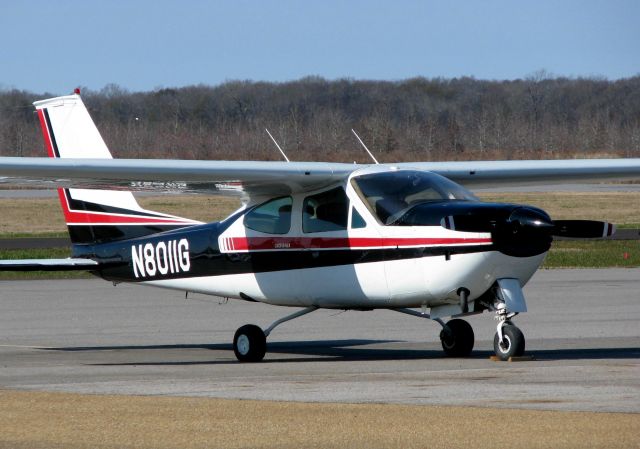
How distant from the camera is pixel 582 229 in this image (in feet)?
37.7

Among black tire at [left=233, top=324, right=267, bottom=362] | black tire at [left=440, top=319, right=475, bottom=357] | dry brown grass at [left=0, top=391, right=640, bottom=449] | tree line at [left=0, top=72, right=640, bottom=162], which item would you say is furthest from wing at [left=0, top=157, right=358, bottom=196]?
tree line at [left=0, top=72, right=640, bottom=162]

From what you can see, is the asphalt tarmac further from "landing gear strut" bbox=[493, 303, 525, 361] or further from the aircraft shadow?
"landing gear strut" bbox=[493, 303, 525, 361]

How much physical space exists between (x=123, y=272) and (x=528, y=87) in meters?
110

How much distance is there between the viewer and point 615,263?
28.3m

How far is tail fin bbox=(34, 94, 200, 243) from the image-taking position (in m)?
15.0

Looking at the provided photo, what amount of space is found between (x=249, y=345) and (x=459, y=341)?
2307 mm

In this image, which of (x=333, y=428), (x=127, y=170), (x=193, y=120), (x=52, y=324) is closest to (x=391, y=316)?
(x=52, y=324)

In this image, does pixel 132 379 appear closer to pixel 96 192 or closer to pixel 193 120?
pixel 96 192

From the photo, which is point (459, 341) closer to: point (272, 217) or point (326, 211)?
point (326, 211)

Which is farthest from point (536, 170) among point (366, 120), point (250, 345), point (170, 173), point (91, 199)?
point (366, 120)

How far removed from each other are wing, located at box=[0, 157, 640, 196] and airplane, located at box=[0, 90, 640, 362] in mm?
18

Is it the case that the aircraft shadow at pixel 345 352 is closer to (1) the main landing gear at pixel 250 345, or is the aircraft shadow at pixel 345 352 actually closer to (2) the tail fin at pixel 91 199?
(1) the main landing gear at pixel 250 345

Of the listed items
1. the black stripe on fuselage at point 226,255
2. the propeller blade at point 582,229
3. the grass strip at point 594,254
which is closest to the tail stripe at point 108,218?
the black stripe on fuselage at point 226,255

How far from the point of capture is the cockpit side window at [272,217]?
1320 cm
